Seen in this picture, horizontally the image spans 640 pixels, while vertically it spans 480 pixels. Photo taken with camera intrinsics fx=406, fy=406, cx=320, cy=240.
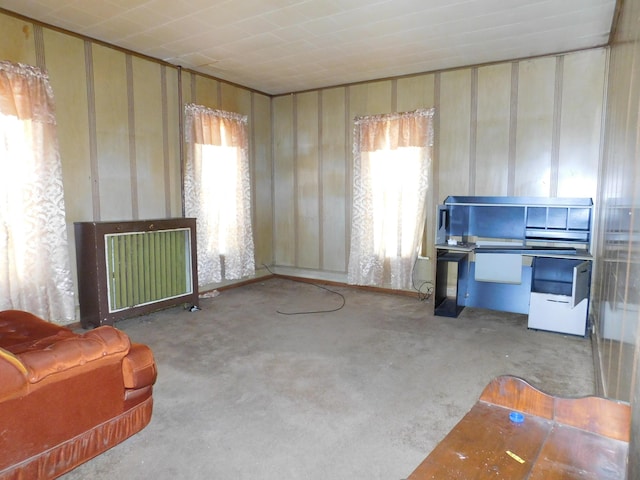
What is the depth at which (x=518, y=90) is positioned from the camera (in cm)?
440

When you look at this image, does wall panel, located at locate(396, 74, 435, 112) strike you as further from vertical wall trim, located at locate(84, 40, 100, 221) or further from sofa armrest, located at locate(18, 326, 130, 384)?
sofa armrest, located at locate(18, 326, 130, 384)

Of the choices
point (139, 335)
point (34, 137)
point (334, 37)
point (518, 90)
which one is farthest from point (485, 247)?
point (34, 137)

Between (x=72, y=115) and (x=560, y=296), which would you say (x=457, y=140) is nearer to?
(x=560, y=296)

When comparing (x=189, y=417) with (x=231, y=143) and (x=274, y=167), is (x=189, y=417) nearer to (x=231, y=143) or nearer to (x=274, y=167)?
(x=231, y=143)

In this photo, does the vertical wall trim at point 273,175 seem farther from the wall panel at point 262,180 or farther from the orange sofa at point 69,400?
the orange sofa at point 69,400

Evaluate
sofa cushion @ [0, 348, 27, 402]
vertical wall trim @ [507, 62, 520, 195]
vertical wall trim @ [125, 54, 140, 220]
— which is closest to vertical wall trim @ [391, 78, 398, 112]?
vertical wall trim @ [507, 62, 520, 195]

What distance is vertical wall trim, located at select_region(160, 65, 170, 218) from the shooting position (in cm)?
461

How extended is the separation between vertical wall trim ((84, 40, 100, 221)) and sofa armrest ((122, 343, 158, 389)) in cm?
252

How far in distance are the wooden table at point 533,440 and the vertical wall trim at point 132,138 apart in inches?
161

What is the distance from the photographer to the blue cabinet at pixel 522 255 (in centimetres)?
373

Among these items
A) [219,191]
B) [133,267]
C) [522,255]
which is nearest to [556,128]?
[522,255]

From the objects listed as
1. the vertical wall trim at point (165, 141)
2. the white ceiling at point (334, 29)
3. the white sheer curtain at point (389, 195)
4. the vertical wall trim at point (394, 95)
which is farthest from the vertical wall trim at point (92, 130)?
the vertical wall trim at point (394, 95)

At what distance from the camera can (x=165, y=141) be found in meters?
4.67

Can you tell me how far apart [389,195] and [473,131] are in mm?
1214
